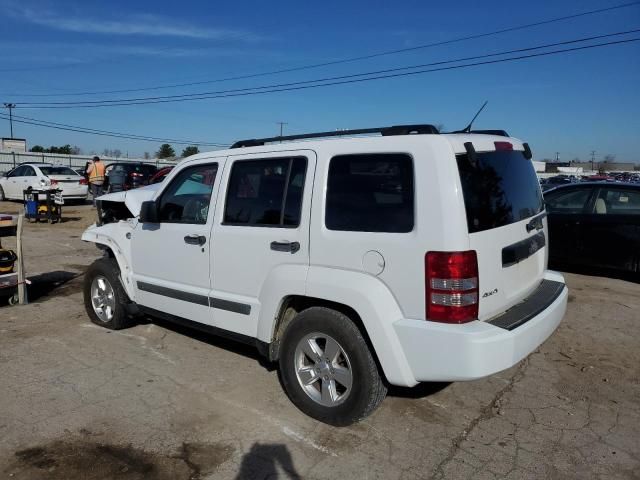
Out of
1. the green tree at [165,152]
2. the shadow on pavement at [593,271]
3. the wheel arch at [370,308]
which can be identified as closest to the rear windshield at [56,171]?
the shadow on pavement at [593,271]

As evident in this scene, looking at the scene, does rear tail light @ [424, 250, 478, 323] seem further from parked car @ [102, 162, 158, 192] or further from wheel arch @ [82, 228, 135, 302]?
parked car @ [102, 162, 158, 192]

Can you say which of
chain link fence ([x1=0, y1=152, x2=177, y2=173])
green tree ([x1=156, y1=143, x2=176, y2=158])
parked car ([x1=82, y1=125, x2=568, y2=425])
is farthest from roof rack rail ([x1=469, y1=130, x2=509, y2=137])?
green tree ([x1=156, y1=143, x2=176, y2=158])

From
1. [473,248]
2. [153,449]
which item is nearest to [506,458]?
[473,248]

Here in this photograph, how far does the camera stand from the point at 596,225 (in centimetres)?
793

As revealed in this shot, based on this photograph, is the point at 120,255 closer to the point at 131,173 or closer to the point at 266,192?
the point at 266,192

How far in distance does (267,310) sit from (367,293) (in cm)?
93

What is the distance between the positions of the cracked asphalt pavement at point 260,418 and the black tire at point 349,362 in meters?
0.12

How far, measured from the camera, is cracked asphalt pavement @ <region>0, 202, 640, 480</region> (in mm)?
3135

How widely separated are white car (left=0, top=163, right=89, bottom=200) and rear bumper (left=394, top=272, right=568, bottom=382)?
737 inches

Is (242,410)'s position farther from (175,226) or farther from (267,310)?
(175,226)

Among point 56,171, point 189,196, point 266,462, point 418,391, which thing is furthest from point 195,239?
point 56,171

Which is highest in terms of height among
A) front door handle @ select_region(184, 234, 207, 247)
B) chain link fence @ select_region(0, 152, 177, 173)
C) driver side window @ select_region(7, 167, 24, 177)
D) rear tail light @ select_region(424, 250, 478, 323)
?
chain link fence @ select_region(0, 152, 177, 173)

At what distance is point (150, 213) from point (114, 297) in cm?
128

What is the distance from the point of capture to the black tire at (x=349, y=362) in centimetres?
333
